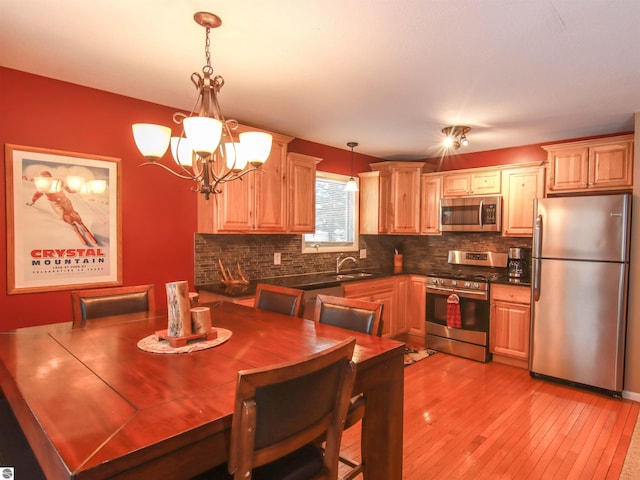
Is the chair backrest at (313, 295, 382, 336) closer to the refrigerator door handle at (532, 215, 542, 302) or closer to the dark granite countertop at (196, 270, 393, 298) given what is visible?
the dark granite countertop at (196, 270, 393, 298)

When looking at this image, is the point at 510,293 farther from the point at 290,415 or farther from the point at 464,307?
the point at 290,415

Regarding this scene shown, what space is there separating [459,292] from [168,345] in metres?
3.35

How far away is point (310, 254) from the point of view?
4.39 metres

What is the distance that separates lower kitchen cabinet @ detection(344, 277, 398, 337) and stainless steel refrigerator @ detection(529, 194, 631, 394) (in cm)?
146

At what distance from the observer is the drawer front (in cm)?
379

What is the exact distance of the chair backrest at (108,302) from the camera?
2.18 meters

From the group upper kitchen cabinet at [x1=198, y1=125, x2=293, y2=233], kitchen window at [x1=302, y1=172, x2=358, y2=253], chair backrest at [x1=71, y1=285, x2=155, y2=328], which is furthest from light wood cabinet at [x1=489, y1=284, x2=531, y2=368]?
chair backrest at [x1=71, y1=285, x2=155, y2=328]

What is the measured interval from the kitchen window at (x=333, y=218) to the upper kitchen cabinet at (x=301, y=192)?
0.37 metres

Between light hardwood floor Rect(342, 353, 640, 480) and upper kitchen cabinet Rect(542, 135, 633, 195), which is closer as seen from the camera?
light hardwood floor Rect(342, 353, 640, 480)

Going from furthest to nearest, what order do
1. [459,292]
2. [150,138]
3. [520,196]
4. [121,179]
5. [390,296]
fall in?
[390,296]
[459,292]
[520,196]
[121,179]
[150,138]

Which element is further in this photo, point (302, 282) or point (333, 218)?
point (333, 218)

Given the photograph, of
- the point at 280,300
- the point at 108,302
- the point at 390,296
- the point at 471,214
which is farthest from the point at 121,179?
the point at 471,214

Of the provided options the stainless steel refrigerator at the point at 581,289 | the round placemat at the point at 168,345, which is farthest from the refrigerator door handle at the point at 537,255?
the round placemat at the point at 168,345

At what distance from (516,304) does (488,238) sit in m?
1.00
